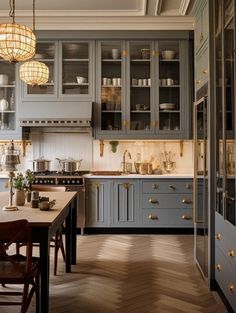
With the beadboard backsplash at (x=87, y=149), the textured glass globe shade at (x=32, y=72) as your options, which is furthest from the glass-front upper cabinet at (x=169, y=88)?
the textured glass globe shade at (x=32, y=72)

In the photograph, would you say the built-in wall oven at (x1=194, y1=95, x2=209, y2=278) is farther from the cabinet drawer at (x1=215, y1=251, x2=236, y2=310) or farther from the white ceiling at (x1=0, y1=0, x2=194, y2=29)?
the white ceiling at (x1=0, y1=0, x2=194, y2=29)

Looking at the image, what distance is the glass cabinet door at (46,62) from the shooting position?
18.4ft

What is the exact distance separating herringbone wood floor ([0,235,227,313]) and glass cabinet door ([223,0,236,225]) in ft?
2.74

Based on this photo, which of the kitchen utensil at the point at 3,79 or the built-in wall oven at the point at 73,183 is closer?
the built-in wall oven at the point at 73,183

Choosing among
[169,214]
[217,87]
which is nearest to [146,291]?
[217,87]

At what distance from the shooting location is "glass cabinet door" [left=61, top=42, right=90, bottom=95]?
221 inches

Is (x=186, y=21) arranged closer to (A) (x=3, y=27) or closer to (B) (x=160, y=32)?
(B) (x=160, y=32)

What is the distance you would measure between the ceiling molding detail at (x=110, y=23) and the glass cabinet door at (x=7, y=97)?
68 centimetres

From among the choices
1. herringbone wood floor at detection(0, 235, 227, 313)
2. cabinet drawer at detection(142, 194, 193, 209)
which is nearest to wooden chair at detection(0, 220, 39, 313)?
herringbone wood floor at detection(0, 235, 227, 313)

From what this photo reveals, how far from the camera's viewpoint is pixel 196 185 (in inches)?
154

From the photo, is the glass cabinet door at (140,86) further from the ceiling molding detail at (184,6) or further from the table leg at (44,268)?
the table leg at (44,268)

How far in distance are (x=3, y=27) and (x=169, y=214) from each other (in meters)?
3.35

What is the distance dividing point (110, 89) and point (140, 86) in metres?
0.43

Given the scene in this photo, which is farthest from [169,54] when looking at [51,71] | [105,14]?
[51,71]
